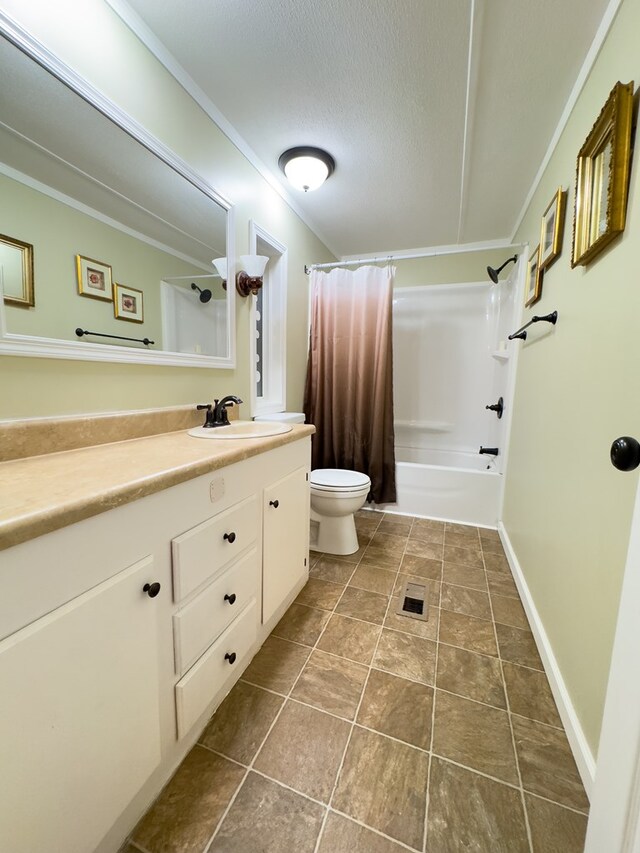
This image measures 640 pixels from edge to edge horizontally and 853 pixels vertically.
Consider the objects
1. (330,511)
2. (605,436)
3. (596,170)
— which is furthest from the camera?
(330,511)

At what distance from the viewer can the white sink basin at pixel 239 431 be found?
1.23m

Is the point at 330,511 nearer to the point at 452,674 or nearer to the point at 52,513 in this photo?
the point at 452,674

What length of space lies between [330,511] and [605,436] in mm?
1330

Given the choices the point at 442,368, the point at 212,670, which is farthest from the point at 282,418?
the point at 442,368

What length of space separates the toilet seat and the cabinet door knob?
112 cm

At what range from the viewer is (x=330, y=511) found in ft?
6.30

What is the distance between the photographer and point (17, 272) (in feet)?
2.84

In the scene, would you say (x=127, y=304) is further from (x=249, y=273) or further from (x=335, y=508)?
(x=335, y=508)

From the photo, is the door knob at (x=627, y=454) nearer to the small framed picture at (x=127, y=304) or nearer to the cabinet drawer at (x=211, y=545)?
the cabinet drawer at (x=211, y=545)

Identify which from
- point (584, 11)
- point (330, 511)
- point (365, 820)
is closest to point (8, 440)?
point (365, 820)

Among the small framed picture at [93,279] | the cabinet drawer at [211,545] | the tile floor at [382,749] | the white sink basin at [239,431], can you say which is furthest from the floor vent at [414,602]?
the small framed picture at [93,279]

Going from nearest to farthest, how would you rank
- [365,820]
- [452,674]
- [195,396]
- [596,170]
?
1. [365,820]
2. [596,170]
3. [452,674]
4. [195,396]

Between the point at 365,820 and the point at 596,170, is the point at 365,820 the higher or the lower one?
the lower one

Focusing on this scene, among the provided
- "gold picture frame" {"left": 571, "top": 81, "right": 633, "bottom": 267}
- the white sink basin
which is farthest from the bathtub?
"gold picture frame" {"left": 571, "top": 81, "right": 633, "bottom": 267}
